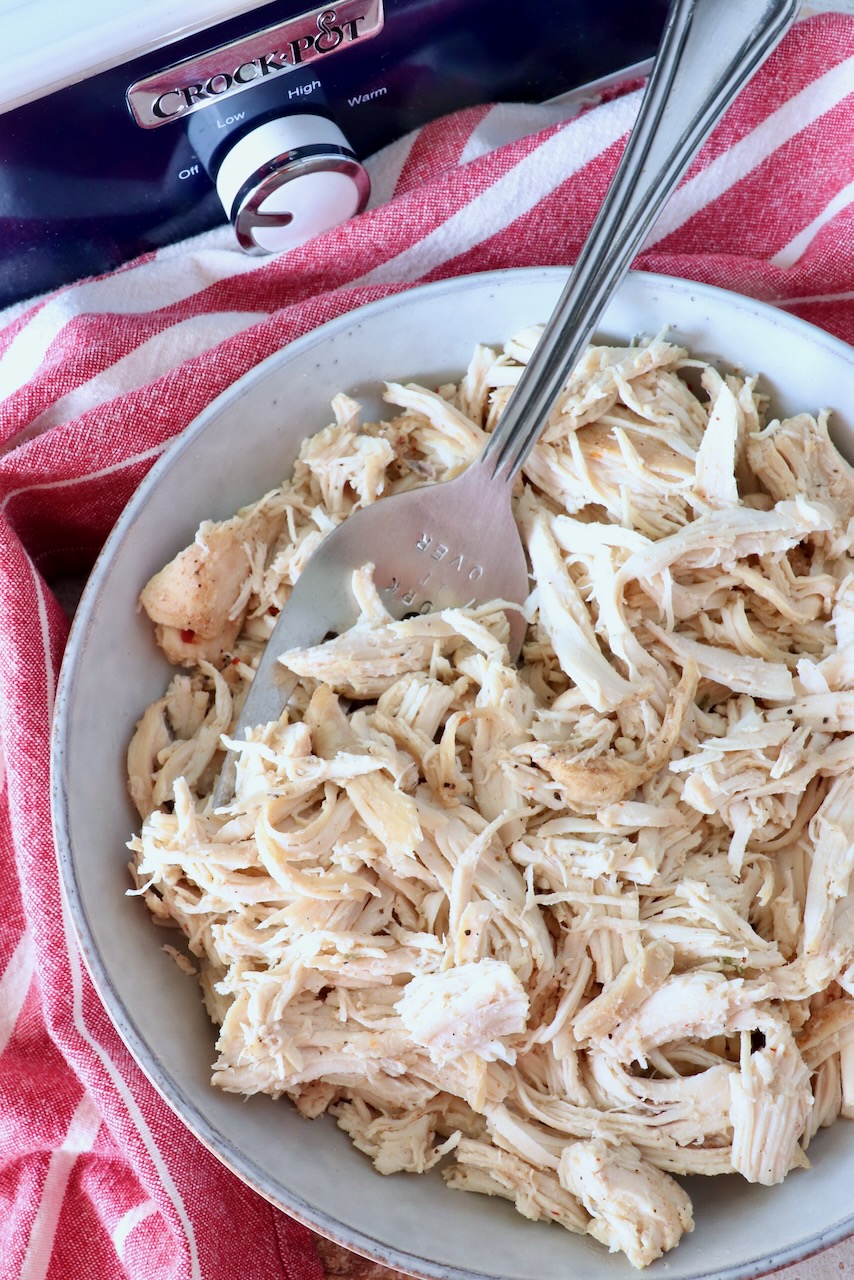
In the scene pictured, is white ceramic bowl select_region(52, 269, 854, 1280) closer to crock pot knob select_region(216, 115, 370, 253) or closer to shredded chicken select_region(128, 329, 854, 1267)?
shredded chicken select_region(128, 329, 854, 1267)

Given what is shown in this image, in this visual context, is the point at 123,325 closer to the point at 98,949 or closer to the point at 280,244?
the point at 280,244

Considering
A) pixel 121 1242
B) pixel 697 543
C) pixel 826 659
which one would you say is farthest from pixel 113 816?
pixel 826 659

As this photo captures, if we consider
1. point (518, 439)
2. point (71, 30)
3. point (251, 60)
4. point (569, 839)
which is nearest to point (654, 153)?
point (518, 439)

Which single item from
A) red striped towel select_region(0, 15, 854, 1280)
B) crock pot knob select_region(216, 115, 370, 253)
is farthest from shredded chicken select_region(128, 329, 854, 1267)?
crock pot knob select_region(216, 115, 370, 253)

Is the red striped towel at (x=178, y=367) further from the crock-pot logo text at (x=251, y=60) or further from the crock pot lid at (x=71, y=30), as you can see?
the crock pot lid at (x=71, y=30)

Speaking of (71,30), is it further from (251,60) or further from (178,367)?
(178,367)
